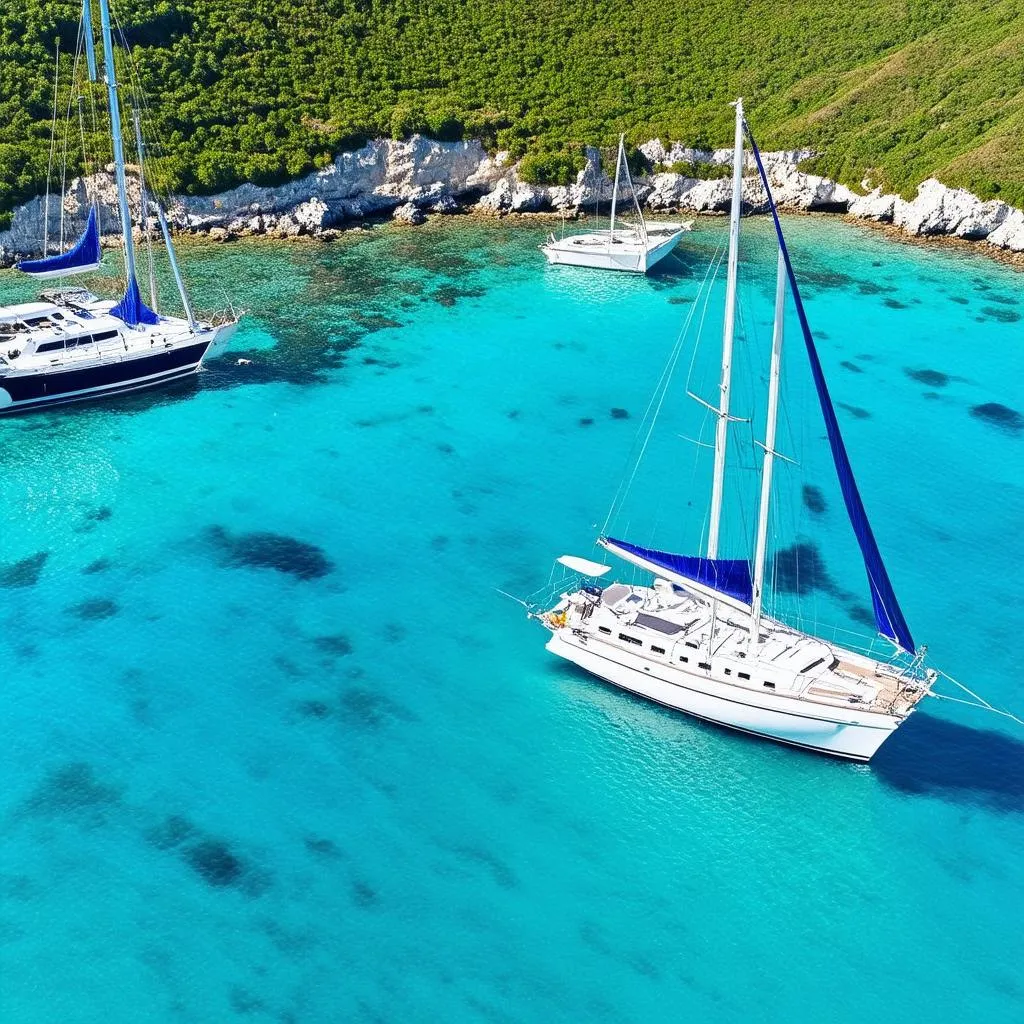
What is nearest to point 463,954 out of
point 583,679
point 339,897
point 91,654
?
point 339,897

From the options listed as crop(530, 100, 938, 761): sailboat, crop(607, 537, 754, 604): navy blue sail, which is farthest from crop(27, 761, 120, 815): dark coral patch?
crop(607, 537, 754, 604): navy blue sail

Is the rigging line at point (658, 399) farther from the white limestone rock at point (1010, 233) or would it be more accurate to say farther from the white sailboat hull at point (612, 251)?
the white limestone rock at point (1010, 233)

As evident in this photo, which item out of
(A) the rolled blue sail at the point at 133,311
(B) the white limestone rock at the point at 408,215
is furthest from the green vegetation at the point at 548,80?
(A) the rolled blue sail at the point at 133,311

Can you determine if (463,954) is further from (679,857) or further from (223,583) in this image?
(223,583)

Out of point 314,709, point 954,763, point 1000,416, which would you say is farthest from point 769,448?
point 1000,416

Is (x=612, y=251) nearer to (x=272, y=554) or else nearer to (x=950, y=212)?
(x=950, y=212)
